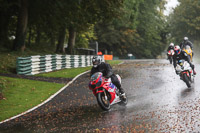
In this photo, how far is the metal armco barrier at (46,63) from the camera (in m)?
21.8

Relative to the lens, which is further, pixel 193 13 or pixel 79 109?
pixel 193 13

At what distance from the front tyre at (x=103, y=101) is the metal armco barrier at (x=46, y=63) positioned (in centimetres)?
1189

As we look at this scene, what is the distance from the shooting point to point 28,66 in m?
22.3

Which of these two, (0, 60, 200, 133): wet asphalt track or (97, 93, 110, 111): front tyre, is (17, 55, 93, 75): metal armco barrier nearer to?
(0, 60, 200, 133): wet asphalt track

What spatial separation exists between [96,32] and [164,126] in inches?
2533

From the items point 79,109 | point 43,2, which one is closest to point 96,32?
point 43,2

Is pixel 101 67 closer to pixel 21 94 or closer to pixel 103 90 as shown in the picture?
pixel 103 90

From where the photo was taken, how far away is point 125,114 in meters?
9.98

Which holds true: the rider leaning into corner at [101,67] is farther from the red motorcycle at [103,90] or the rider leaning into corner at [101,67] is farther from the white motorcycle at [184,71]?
the white motorcycle at [184,71]

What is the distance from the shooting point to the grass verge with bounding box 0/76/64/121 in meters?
12.4

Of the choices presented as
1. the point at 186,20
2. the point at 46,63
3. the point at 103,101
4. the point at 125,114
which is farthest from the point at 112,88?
the point at 186,20

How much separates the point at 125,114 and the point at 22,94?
6809mm

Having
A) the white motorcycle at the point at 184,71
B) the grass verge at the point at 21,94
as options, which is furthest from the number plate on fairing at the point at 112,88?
the white motorcycle at the point at 184,71

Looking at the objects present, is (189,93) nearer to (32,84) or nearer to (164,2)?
(32,84)
